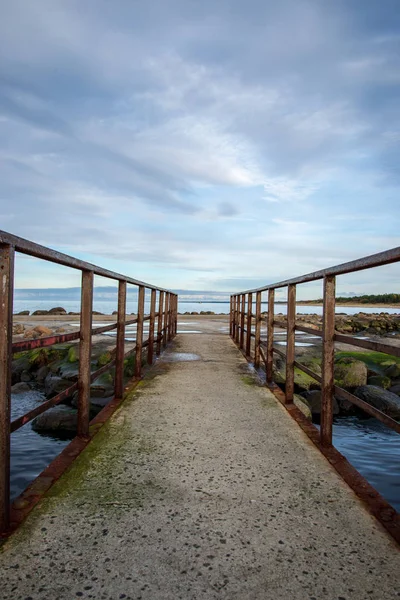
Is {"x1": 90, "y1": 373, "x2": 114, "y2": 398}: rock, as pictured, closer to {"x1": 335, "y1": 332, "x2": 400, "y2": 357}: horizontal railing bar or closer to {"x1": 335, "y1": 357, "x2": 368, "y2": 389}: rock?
{"x1": 335, "y1": 357, "x2": 368, "y2": 389}: rock

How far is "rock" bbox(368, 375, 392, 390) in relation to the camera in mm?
7004

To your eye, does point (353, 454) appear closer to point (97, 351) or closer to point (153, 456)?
point (153, 456)

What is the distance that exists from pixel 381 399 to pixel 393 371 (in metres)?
2.18

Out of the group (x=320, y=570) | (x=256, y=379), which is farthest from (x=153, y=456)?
(x=256, y=379)

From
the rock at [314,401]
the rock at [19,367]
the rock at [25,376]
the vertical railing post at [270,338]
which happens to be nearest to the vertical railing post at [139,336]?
the vertical railing post at [270,338]

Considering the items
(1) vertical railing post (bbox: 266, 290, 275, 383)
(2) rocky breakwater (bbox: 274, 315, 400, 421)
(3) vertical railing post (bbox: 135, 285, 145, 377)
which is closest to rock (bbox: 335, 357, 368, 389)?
(2) rocky breakwater (bbox: 274, 315, 400, 421)

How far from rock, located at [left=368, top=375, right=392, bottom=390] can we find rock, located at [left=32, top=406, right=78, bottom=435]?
480 centimetres

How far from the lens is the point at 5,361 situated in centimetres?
184

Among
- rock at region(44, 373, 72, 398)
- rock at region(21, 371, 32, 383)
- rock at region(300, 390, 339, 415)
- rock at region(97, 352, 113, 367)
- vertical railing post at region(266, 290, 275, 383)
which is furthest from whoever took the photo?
rock at region(21, 371, 32, 383)

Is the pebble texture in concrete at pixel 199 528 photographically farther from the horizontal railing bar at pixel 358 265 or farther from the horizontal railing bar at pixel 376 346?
the horizontal railing bar at pixel 358 265

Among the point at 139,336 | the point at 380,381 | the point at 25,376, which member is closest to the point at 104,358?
the point at 25,376

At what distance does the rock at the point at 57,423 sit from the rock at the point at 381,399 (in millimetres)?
3774

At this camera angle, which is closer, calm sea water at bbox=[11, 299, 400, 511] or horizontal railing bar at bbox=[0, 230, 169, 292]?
horizontal railing bar at bbox=[0, 230, 169, 292]

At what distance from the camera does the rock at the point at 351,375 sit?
6.50 m
